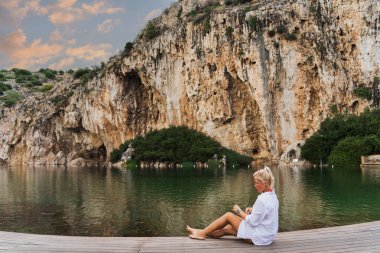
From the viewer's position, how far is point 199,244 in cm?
695

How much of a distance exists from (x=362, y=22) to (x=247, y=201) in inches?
1794

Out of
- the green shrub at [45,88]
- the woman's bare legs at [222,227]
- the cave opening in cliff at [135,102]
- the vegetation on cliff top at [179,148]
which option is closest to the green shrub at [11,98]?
the green shrub at [45,88]

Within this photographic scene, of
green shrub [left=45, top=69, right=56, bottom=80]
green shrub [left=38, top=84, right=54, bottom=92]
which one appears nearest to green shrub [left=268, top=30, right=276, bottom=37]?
green shrub [left=38, top=84, right=54, bottom=92]

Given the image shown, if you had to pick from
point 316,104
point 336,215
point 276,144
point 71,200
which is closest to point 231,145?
point 276,144

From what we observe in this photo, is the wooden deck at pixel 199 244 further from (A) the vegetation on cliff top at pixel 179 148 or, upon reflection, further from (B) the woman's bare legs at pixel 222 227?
(A) the vegetation on cliff top at pixel 179 148

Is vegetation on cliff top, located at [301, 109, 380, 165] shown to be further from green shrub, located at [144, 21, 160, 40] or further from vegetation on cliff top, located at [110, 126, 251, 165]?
green shrub, located at [144, 21, 160, 40]

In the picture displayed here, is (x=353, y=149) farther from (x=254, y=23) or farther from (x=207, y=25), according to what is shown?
(x=207, y=25)

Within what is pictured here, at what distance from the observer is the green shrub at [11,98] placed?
9831cm

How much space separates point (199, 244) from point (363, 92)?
174ft

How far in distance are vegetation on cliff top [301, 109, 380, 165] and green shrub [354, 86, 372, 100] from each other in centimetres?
373

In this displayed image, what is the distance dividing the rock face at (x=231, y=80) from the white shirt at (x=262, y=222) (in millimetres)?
51616

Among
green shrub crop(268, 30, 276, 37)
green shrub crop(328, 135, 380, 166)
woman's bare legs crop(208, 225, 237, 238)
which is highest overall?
green shrub crop(268, 30, 276, 37)

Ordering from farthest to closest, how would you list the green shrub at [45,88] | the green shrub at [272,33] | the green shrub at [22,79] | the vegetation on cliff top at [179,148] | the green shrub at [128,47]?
the green shrub at [22,79] → the green shrub at [45,88] → the green shrub at [128,47] → the vegetation on cliff top at [179,148] → the green shrub at [272,33]

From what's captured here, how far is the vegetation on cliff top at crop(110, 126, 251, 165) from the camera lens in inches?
2566
